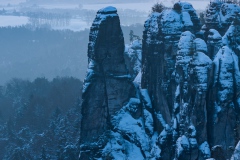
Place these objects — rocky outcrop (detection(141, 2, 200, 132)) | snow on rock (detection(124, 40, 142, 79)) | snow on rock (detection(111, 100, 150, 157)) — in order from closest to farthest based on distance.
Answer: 1. snow on rock (detection(111, 100, 150, 157))
2. rocky outcrop (detection(141, 2, 200, 132))
3. snow on rock (detection(124, 40, 142, 79))

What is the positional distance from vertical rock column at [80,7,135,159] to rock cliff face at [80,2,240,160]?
5cm

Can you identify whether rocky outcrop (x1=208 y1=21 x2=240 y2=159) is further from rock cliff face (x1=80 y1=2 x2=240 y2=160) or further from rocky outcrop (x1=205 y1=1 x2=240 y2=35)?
rocky outcrop (x1=205 y1=1 x2=240 y2=35)

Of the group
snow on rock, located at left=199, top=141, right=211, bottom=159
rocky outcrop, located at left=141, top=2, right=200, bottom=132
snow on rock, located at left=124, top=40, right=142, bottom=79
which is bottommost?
snow on rock, located at left=199, top=141, right=211, bottom=159

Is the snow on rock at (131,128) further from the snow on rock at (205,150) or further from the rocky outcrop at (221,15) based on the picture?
the rocky outcrop at (221,15)

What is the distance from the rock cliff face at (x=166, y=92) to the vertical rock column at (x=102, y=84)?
0.05 metres

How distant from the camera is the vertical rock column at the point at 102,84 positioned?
942 inches

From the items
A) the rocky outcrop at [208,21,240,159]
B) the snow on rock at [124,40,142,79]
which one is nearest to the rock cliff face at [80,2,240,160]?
the rocky outcrop at [208,21,240,159]

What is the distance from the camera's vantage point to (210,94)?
2136 centimetres

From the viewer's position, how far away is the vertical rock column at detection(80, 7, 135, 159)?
78.5 feet

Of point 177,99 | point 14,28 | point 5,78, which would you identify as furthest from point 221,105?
point 14,28

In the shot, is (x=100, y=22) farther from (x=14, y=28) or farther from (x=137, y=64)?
(x=14, y=28)

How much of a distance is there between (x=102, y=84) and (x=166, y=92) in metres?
3.62

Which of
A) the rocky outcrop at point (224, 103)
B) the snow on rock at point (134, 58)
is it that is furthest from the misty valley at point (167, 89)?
the snow on rock at point (134, 58)

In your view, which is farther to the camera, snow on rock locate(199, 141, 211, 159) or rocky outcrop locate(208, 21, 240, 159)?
rocky outcrop locate(208, 21, 240, 159)
